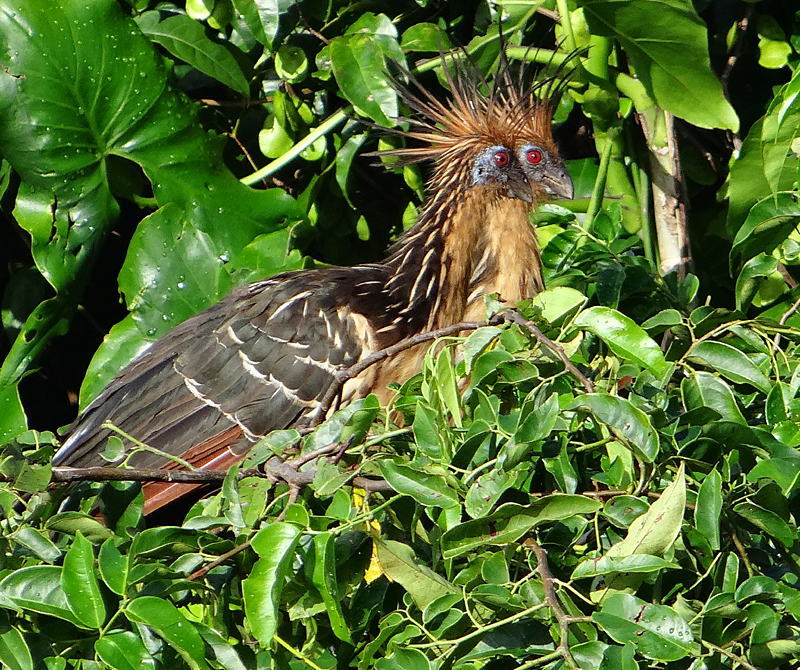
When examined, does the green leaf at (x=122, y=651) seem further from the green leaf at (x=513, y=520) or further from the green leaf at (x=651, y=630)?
the green leaf at (x=651, y=630)

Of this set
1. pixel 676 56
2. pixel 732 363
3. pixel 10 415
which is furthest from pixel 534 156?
pixel 10 415

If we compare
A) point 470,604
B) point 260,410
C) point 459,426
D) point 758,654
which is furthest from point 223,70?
point 758,654

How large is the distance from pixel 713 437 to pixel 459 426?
0.30 meters

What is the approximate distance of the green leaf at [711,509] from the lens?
0.94 meters

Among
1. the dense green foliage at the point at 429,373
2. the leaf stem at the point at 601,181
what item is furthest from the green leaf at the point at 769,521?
the leaf stem at the point at 601,181

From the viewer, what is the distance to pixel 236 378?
2.41m

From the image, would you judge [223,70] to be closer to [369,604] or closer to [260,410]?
[260,410]

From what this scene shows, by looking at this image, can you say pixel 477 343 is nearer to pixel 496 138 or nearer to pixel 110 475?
pixel 110 475

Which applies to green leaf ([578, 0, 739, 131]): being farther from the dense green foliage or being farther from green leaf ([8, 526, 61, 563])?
green leaf ([8, 526, 61, 563])

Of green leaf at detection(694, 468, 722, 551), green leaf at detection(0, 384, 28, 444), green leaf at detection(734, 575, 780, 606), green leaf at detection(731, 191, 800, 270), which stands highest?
green leaf at detection(694, 468, 722, 551)

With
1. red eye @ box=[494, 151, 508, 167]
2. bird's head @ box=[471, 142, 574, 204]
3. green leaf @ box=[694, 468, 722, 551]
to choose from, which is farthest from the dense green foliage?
red eye @ box=[494, 151, 508, 167]

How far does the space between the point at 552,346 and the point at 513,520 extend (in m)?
0.23

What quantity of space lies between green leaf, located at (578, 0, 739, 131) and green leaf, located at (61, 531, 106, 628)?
1.75m

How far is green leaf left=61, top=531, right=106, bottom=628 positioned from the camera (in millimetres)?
960
